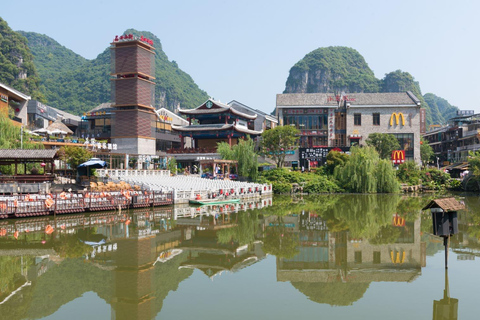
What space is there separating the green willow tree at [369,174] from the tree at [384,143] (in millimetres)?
10405

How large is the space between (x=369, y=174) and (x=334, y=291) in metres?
31.8

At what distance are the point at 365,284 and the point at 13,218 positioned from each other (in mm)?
17833

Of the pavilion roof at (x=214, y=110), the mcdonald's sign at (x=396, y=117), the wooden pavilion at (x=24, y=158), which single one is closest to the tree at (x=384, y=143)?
the mcdonald's sign at (x=396, y=117)

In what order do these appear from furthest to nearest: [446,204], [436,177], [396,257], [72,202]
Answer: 1. [436,177]
2. [72,202]
3. [396,257]
4. [446,204]

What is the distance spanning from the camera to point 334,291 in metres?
10.9

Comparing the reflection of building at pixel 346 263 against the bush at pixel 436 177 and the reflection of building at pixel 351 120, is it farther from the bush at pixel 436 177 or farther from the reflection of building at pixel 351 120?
the reflection of building at pixel 351 120

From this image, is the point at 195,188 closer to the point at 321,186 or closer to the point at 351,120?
the point at 321,186

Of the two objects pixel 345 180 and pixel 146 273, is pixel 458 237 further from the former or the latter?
pixel 345 180

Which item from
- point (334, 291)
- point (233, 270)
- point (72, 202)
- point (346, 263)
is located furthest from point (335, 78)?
point (334, 291)

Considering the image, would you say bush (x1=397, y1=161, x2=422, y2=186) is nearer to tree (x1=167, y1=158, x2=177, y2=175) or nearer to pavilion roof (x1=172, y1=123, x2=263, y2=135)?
pavilion roof (x1=172, y1=123, x2=263, y2=135)

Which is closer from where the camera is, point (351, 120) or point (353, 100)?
point (351, 120)

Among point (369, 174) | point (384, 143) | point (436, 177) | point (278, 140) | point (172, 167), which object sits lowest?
point (436, 177)

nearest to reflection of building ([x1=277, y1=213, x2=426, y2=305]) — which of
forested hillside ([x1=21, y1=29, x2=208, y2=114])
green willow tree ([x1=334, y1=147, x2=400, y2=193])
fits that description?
green willow tree ([x1=334, y1=147, x2=400, y2=193])

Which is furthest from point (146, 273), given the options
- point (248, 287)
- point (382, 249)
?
point (382, 249)
